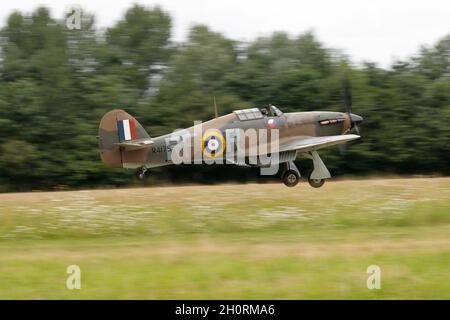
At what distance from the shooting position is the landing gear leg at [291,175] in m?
22.9

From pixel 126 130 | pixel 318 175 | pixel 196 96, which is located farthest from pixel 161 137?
pixel 196 96

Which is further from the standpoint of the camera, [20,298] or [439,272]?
[439,272]

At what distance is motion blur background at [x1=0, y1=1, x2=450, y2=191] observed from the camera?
38625 mm

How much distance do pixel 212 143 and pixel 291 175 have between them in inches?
104

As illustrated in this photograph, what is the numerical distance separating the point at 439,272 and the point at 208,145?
9.96m

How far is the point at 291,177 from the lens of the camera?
2294 cm

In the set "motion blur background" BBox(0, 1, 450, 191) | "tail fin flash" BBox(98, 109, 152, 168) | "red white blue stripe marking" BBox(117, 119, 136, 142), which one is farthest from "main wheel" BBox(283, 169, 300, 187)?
"motion blur background" BBox(0, 1, 450, 191)

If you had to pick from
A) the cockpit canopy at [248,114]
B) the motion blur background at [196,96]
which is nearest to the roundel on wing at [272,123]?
the cockpit canopy at [248,114]

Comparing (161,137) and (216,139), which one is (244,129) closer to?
(216,139)

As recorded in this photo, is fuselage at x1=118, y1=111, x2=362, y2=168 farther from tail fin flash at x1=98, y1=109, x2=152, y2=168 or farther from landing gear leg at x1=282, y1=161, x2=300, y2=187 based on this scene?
landing gear leg at x1=282, y1=161, x2=300, y2=187

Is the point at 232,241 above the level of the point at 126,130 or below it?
below

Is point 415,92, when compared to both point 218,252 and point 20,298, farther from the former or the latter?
point 20,298
